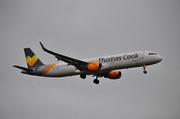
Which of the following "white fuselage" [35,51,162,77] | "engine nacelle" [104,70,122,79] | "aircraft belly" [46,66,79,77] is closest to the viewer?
"white fuselage" [35,51,162,77]

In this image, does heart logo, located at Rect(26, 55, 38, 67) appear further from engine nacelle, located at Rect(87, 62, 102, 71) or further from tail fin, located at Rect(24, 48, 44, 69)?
engine nacelle, located at Rect(87, 62, 102, 71)

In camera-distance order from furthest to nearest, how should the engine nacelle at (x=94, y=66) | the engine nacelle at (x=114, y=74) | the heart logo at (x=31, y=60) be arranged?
the heart logo at (x=31, y=60) < the engine nacelle at (x=114, y=74) < the engine nacelle at (x=94, y=66)

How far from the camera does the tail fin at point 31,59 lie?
227ft

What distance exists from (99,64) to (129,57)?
494cm

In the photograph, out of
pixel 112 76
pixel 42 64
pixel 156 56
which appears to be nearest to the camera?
pixel 156 56

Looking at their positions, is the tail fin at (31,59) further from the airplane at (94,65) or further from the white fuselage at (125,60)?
the white fuselage at (125,60)

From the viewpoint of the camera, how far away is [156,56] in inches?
2200

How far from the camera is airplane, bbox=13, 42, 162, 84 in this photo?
56000 mm

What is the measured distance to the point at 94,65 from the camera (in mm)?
57938

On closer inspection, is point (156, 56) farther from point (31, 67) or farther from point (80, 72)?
point (31, 67)

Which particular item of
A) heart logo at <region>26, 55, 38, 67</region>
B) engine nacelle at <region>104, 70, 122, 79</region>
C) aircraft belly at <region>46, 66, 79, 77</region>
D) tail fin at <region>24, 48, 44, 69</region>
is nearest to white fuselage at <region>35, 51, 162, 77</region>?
aircraft belly at <region>46, 66, 79, 77</region>

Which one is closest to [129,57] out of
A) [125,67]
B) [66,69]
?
[125,67]

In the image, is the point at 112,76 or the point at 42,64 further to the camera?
the point at 42,64

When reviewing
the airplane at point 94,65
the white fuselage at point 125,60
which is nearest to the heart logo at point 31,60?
the airplane at point 94,65
